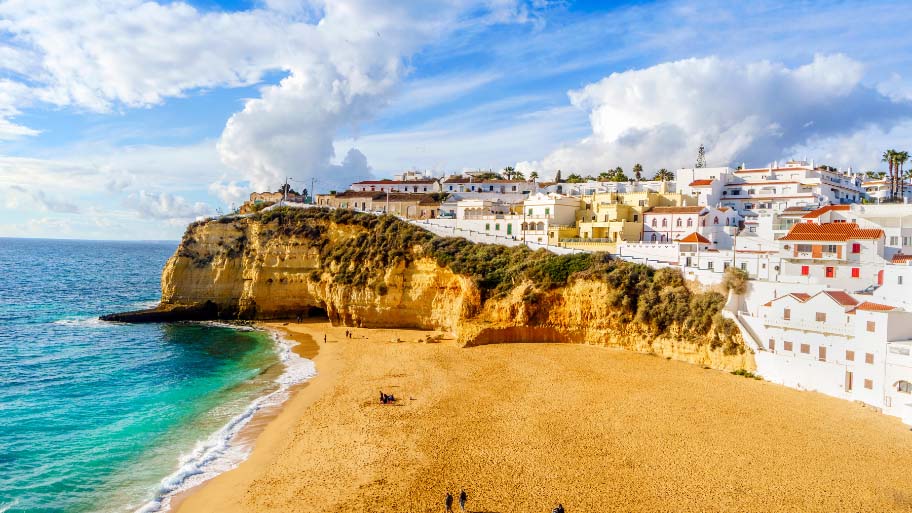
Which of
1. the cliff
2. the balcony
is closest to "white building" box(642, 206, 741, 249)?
the cliff

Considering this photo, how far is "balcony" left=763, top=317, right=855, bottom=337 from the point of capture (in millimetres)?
25470

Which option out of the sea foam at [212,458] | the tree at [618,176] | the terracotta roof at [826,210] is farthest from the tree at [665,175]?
the sea foam at [212,458]

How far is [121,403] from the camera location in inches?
1140

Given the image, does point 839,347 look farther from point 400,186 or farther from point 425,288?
point 400,186

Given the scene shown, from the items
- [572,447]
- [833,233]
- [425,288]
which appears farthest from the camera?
[425,288]

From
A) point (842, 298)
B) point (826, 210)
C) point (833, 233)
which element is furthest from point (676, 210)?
point (842, 298)

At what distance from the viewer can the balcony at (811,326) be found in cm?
2547

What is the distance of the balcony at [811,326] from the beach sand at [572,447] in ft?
10.4

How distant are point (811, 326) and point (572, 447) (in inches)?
567

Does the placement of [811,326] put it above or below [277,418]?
above

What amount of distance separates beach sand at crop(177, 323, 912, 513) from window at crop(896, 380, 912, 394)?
154 cm

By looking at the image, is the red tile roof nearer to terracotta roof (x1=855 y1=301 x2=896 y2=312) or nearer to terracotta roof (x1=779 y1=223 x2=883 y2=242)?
terracotta roof (x1=779 y1=223 x2=883 y2=242)

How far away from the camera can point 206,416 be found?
89.0ft

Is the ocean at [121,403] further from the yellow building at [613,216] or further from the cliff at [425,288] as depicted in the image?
the yellow building at [613,216]
